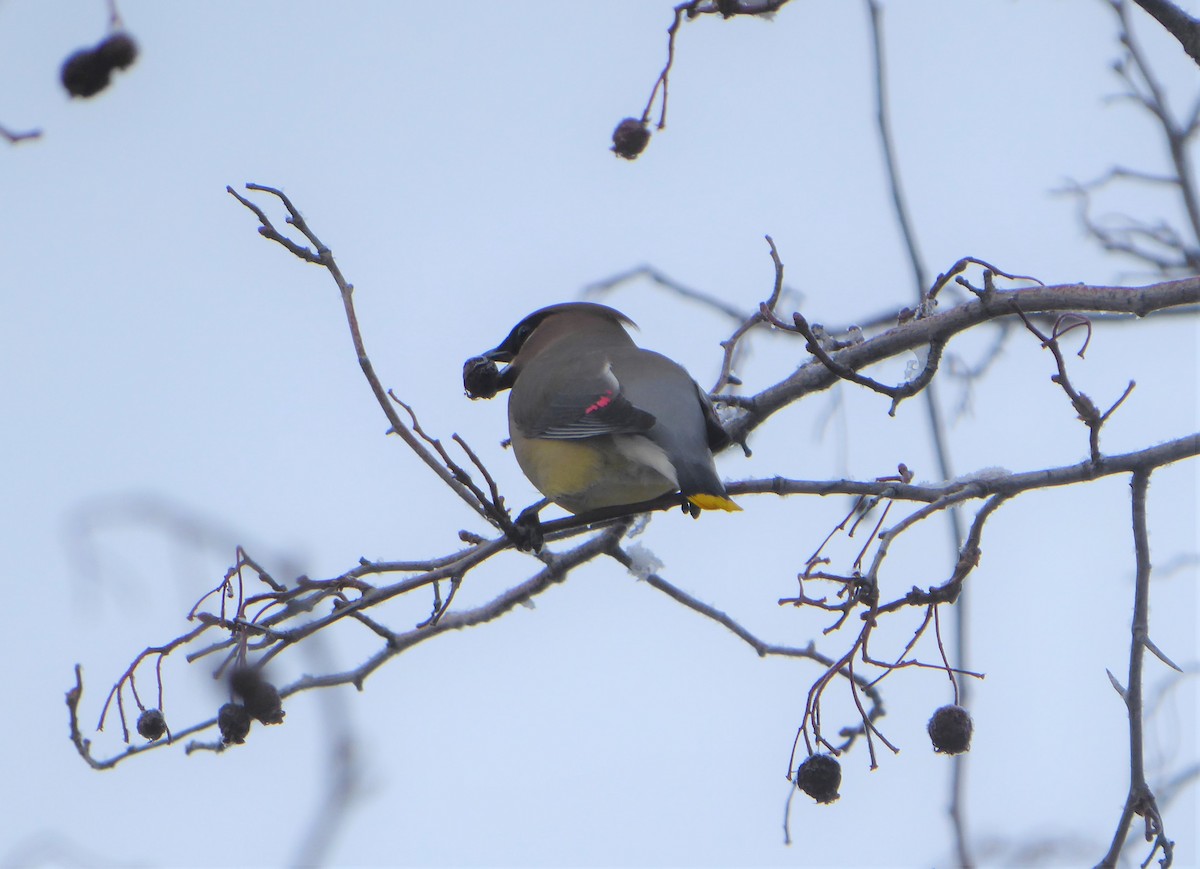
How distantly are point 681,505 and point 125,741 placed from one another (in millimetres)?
1387

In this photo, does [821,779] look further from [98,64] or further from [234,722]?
[98,64]

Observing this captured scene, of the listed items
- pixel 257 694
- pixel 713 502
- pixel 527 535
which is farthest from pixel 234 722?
pixel 713 502

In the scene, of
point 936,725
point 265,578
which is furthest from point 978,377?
point 265,578

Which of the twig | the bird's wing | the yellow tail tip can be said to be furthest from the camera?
the bird's wing

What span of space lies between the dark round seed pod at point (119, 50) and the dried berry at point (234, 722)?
1.30 metres

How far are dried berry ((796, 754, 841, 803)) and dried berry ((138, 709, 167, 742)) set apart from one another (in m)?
1.37

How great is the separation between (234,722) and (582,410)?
4.48ft

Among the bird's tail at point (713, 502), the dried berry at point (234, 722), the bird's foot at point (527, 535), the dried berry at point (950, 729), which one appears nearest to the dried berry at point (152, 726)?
the dried berry at point (234, 722)

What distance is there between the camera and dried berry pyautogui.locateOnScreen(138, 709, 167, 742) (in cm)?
319

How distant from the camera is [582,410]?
4.05 m

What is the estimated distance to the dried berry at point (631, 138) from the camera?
3.54 metres

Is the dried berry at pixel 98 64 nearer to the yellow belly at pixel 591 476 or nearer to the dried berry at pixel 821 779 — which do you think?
the yellow belly at pixel 591 476

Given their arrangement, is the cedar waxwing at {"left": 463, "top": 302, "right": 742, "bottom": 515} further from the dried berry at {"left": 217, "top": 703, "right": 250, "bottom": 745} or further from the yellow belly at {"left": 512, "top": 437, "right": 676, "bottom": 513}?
the dried berry at {"left": 217, "top": 703, "right": 250, "bottom": 745}

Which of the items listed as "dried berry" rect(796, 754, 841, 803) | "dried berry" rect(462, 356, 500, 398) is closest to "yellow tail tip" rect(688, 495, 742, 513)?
"dried berry" rect(796, 754, 841, 803)
